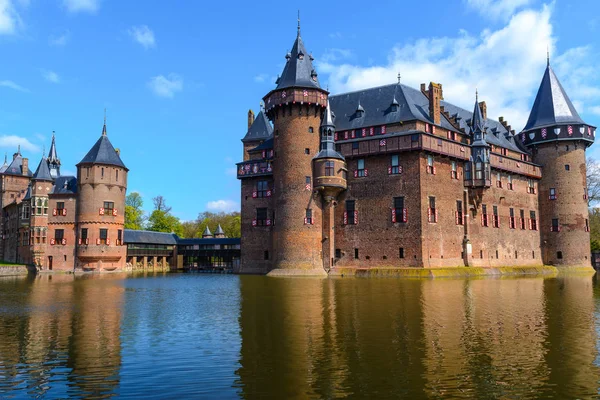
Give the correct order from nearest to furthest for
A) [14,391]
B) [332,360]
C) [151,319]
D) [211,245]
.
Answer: [14,391]
[332,360]
[151,319]
[211,245]

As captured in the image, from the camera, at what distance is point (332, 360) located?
1127cm

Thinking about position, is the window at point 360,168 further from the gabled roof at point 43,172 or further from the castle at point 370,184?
the gabled roof at point 43,172

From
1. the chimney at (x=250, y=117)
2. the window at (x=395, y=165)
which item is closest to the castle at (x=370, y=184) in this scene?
the window at (x=395, y=165)

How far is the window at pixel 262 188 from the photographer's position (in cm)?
4638

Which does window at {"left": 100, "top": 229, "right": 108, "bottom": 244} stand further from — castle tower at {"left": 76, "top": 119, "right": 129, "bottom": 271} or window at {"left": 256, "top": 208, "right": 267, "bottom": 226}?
window at {"left": 256, "top": 208, "right": 267, "bottom": 226}

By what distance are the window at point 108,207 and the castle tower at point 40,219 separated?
20.5 feet

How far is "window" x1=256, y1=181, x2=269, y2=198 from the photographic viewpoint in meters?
46.4

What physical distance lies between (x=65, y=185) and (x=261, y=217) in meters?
22.6

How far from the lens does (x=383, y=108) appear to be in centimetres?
4341

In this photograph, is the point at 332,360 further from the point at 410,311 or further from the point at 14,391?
the point at 410,311

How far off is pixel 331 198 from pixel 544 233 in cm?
2439

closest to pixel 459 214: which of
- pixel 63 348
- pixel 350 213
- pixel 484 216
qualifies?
pixel 484 216

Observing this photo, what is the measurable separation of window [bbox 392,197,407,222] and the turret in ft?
23.6

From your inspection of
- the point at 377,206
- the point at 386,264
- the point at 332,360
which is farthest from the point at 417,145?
the point at 332,360
